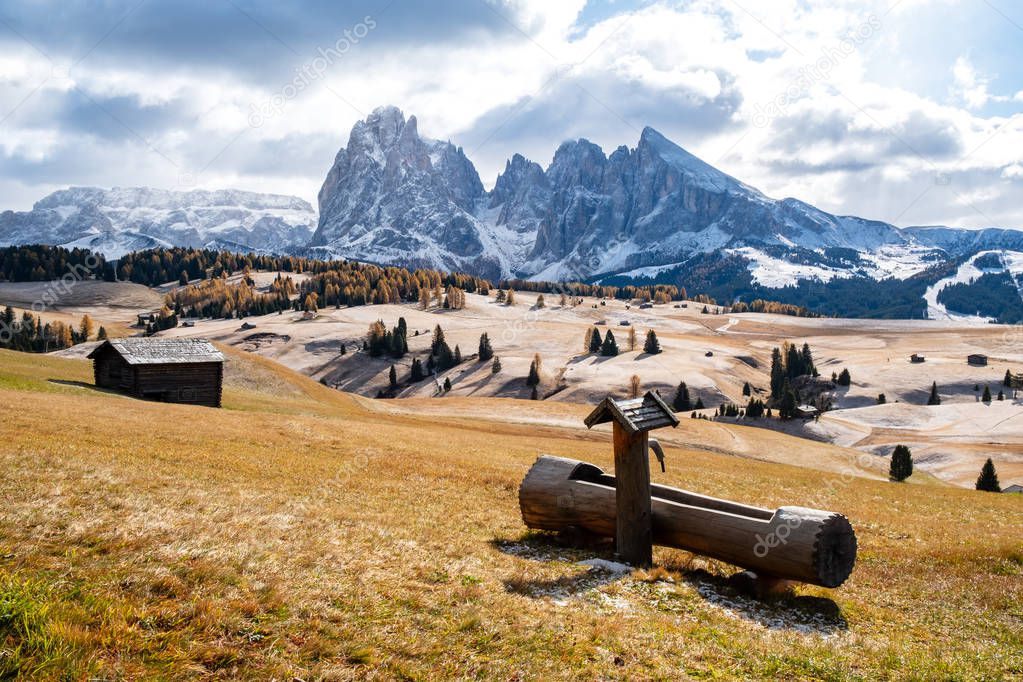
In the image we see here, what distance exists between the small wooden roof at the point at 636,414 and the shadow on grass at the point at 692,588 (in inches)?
128

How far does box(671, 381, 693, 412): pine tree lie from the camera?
411ft

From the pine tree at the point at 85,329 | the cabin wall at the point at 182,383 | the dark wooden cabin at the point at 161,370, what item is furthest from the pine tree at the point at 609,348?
the pine tree at the point at 85,329

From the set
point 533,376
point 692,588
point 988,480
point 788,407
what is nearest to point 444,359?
point 533,376

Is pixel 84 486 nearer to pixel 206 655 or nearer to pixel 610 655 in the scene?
pixel 206 655

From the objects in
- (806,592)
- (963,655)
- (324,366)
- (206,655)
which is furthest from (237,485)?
(324,366)

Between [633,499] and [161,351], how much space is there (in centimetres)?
5053

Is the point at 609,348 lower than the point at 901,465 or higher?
higher

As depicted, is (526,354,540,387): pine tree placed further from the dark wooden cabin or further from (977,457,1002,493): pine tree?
(977,457,1002,493): pine tree

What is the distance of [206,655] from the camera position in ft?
24.1

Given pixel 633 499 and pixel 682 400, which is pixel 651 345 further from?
pixel 633 499

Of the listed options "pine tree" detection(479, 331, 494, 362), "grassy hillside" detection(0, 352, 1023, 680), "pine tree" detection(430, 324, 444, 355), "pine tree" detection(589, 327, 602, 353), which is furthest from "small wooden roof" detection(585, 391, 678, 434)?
"pine tree" detection(589, 327, 602, 353)

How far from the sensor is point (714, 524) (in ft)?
44.8

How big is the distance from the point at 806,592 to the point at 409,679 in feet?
32.3

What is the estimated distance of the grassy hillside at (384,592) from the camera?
7.68 m
